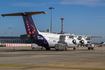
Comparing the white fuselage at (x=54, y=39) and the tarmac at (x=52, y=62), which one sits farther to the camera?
the white fuselage at (x=54, y=39)

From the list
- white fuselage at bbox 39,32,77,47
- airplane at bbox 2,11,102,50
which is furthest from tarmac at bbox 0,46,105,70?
white fuselage at bbox 39,32,77,47

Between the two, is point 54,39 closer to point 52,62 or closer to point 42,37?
point 42,37

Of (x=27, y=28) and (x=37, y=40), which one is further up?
(x=27, y=28)

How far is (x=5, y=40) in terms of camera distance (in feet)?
411

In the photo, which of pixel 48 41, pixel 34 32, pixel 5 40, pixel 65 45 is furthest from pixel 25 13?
pixel 5 40

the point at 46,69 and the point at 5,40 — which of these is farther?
the point at 5,40

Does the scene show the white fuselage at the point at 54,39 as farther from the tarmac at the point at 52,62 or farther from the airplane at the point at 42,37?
the tarmac at the point at 52,62

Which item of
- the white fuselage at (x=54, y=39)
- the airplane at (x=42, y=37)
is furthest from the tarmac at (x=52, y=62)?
the white fuselage at (x=54, y=39)

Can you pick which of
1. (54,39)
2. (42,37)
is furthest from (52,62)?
(54,39)

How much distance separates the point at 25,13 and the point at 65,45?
13757 millimetres

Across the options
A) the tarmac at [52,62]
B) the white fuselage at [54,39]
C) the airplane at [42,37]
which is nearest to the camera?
the tarmac at [52,62]

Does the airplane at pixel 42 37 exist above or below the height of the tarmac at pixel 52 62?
above

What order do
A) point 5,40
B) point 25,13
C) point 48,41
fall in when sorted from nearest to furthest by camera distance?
point 25,13 < point 48,41 < point 5,40

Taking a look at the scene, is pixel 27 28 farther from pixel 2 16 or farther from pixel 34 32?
pixel 2 16
